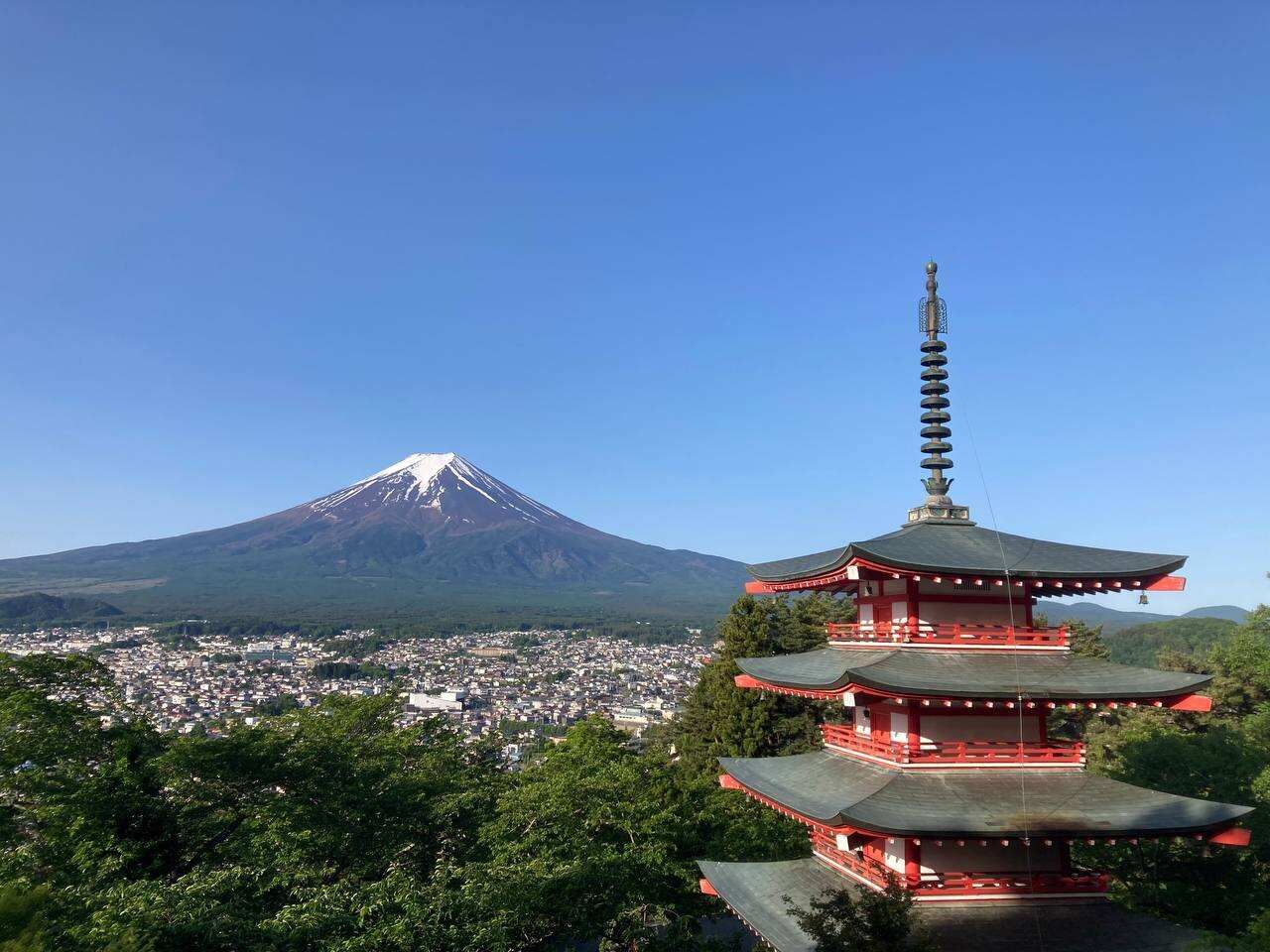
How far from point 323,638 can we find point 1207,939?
138727 mm

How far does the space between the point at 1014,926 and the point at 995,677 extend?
9.94 feet

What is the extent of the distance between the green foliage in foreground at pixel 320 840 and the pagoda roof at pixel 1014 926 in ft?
13.6

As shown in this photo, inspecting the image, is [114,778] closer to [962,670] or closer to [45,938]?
[45,938]

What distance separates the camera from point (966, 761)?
36.6 ft

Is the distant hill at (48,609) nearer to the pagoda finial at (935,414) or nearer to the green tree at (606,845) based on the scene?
the green tree at (606,845)

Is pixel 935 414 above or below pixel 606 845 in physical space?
above

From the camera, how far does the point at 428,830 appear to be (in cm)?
1980

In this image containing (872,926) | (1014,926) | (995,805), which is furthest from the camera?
(995,805)

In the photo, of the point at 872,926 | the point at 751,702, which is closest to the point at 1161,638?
the point at 751,702

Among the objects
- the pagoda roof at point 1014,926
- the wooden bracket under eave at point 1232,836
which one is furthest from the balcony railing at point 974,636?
the pagoda roof at point 1014,926

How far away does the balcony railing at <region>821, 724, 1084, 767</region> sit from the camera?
11141 mm

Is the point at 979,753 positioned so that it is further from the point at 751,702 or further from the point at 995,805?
the point at 751,702

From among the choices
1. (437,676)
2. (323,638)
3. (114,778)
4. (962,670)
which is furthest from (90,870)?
(323,638)

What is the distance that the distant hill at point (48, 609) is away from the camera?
137250mm
